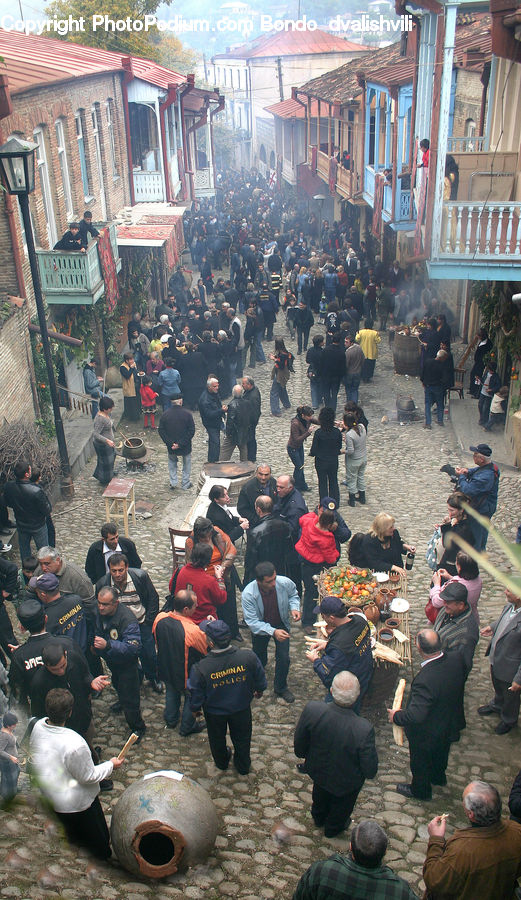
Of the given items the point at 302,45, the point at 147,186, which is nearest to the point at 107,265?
the point at 147,186

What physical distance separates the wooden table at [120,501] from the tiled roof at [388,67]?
35.9 ft

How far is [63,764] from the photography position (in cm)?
455

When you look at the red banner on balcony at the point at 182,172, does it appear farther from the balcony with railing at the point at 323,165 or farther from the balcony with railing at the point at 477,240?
the balcony with railing at the point at 477,240

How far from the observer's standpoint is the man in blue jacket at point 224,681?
17.8ft

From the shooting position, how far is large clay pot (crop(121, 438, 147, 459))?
12.5 meters

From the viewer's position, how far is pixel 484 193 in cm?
1261

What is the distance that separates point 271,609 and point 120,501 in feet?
15.3

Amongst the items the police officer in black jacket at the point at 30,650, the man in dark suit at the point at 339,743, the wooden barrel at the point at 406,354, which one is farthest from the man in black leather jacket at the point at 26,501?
the wooden barrel at the point at 406,354

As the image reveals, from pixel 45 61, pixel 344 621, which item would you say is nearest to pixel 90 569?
pixel 344 621

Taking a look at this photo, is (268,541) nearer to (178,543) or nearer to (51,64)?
(178,543)

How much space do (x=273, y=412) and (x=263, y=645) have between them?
27.6 ft

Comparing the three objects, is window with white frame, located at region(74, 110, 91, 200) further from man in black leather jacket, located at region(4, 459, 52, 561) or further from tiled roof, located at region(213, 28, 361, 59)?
tiled roof, located at region(213, 28, 361, 59)

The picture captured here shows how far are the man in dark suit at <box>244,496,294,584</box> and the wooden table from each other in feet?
10.2

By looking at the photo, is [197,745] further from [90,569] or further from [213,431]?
[213,431]
